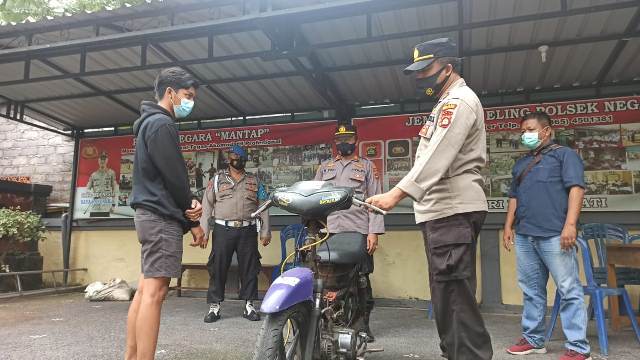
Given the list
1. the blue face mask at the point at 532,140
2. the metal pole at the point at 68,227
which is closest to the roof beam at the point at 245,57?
the blue face mask at the point at 532,140

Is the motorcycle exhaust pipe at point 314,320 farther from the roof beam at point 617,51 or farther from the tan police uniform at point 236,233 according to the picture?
the roof beam at point 617,51

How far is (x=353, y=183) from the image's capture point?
12.8 feet

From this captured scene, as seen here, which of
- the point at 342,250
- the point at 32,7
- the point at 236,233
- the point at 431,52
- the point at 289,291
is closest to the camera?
the point at 289,291

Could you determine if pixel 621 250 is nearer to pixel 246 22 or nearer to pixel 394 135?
pixel 394 135

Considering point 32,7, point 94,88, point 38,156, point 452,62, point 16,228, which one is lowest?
point 16,228

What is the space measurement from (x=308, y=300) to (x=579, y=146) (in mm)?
4483

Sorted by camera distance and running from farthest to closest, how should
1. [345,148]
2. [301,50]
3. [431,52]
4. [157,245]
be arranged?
[301,50] < [345,148] < [157,245] < [431,52]

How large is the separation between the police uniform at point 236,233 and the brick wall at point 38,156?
4.08m

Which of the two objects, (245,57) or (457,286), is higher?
(245,57)


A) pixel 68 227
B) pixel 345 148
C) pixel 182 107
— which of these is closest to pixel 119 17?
pixel 182 107

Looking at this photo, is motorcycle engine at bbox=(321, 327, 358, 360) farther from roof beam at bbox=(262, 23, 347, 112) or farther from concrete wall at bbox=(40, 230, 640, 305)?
concrete wall at bbox=(40, 230, 640, 305)

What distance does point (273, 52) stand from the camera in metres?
4.10

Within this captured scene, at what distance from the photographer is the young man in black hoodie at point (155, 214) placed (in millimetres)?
2467

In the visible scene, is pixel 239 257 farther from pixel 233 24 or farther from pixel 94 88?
pixel 94 88
